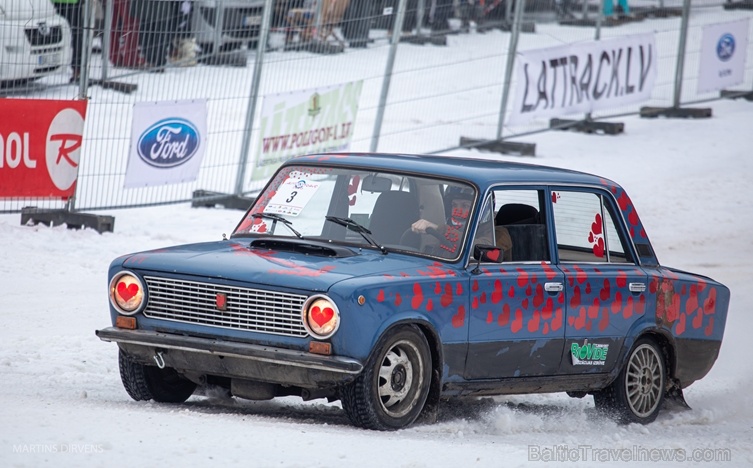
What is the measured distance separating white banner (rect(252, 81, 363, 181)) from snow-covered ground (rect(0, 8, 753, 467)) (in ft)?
2.95

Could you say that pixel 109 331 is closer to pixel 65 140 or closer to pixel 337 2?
pixel 65 140

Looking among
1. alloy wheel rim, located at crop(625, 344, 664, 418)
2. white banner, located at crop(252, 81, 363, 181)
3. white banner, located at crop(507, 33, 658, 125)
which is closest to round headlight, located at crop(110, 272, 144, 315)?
alloy wheel rim, located at crop(625, 344, 664, 418)

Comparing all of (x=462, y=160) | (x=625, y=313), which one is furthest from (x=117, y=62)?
(x=625, y=313)

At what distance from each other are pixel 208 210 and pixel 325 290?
336 inches

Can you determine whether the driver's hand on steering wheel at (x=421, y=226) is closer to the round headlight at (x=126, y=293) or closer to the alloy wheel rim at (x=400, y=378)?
the alloy wheel rim at (x=400, y=378)

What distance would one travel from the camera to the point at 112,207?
13258 mm

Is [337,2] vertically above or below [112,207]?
above

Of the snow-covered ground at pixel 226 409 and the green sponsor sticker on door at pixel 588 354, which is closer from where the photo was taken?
the snow-covered ground at pixel 226 409

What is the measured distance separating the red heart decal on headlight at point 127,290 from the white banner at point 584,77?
1120 centimetres

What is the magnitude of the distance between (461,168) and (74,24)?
782cm

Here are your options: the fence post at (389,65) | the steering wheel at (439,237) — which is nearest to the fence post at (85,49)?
the fence post at (389,65)

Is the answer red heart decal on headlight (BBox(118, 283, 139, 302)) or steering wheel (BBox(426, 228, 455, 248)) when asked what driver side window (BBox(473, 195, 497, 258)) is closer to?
steering wheel (BBox(426, 228, 455, 248))

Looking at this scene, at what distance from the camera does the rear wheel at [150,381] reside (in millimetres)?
7281

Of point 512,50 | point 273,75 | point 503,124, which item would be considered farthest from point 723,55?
point 273,75
